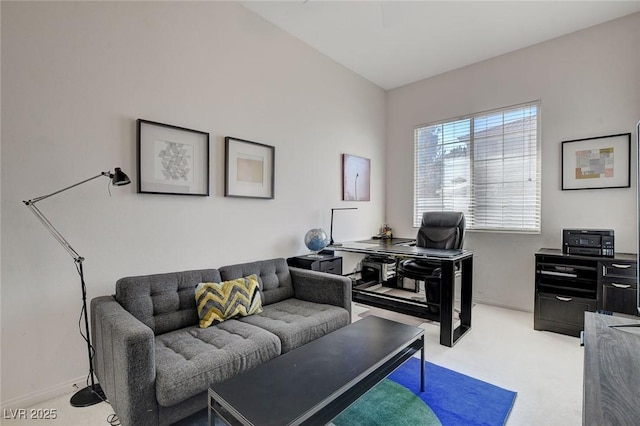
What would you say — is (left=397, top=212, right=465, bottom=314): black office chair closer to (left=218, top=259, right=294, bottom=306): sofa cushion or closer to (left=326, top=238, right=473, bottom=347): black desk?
(left=326, top=238, right=473, bottom=347): black desk

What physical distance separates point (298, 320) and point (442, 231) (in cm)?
213

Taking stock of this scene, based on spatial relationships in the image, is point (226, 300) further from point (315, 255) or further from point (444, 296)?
point (444, 296)

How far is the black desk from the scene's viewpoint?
2.84m

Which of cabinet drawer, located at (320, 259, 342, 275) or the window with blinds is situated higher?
Answer: the window with blinds

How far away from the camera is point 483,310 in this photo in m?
3.93

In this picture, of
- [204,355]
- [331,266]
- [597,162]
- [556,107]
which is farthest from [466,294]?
[204,355]

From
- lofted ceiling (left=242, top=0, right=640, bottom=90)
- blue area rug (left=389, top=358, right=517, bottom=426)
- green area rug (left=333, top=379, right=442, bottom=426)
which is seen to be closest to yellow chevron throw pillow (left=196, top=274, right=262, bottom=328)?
green area rug (left=333, top=379, right=442, bottom=426)

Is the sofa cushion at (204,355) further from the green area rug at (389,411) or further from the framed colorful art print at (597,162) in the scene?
the framed colorful art print at (597,162)

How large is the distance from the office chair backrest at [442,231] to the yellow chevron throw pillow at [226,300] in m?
2.18

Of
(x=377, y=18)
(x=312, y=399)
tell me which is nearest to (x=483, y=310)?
(x=312, y=399)

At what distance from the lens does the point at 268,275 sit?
2836 mm

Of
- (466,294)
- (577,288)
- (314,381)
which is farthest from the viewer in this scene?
(466,294)

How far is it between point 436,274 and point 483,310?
133 centimetres

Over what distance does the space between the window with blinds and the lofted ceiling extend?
0.84 meters
